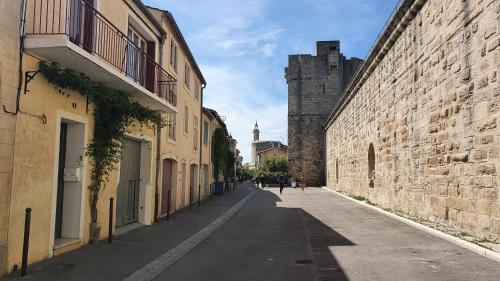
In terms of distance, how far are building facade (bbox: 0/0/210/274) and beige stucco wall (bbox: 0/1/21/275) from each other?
0.01m

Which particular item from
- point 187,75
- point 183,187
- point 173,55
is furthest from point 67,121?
point 187,75

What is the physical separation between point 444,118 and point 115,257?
7734mm

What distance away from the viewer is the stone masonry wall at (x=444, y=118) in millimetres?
7855

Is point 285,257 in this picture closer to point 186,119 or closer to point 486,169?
point 486,169

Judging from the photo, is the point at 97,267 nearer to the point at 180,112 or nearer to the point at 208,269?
the point at 208,269

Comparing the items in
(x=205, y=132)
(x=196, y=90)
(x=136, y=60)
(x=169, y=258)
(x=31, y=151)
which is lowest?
(x=169, y=258)

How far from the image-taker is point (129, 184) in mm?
11617

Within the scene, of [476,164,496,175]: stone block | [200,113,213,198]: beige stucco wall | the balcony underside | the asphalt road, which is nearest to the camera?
the asphalt road

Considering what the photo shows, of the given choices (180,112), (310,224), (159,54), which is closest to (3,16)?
(159,54)

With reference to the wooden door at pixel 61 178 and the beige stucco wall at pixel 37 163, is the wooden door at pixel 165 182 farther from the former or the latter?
the beige stucco wall at pixel 37 163

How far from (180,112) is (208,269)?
37.2 feet

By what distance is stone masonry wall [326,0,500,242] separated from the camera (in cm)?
786

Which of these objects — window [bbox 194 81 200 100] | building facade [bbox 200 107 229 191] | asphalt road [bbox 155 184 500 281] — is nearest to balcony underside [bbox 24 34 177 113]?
asphalt road [bbox 155 184 500 281]

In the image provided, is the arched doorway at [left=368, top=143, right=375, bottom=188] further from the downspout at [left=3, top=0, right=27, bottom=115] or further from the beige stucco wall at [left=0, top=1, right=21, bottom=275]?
the beige stucco wall at [left=0, top=1, right=21, bottom=275]
